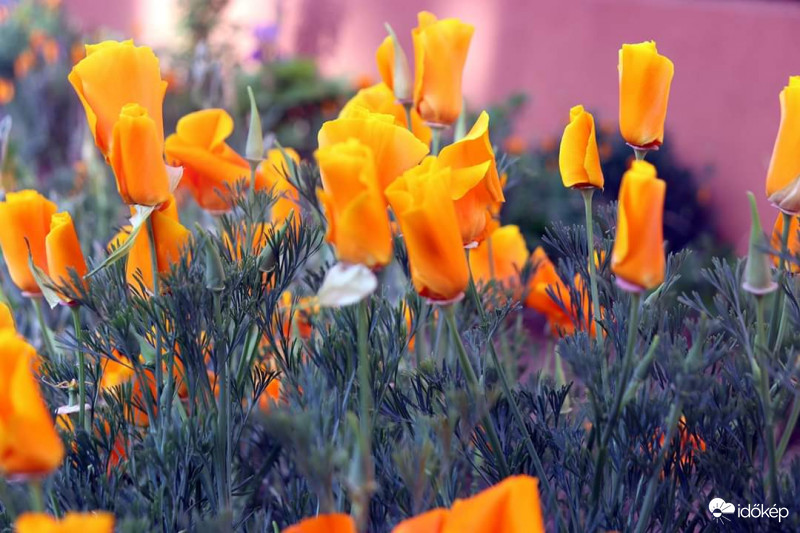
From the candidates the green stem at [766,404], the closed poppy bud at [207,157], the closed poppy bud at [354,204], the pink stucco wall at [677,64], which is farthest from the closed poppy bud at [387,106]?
the pink stucco wall at [677,64]

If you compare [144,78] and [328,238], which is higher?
[144,78]

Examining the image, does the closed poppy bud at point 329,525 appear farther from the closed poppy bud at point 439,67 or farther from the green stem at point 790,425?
the closed poppy bud at point 439,67

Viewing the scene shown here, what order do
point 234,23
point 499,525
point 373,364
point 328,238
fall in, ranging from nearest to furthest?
1. point 499,525
2. point 328,238
3. point 373,364
4. point 234,23

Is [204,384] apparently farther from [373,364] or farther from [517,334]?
[517,334]

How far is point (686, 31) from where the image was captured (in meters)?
3.38

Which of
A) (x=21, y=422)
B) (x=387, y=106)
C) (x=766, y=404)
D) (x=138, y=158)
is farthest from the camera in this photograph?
(x=387, y=106)

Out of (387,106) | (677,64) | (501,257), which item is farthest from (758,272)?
(677,64)

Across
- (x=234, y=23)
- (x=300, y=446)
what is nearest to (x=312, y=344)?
(x=300, y=446)

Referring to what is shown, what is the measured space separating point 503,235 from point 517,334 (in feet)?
0.57

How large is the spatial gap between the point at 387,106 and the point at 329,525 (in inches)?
19.6

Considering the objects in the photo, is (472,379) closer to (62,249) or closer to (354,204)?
(354,204)

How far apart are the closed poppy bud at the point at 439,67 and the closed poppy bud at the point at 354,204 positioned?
1.24 feet

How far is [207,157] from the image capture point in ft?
3.20

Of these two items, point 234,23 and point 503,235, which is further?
point 234,23
